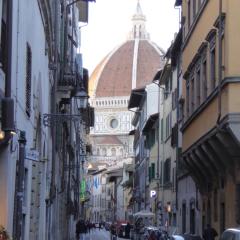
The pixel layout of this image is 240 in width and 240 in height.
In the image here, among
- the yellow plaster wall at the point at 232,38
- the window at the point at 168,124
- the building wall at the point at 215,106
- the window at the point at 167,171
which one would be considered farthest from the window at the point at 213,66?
the window at the point at 167,171

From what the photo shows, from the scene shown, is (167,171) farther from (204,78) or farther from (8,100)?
(8,100)

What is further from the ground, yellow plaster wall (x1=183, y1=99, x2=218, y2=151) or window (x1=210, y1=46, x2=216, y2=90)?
window (x1=210, y1=46, x2=216, y2=90)

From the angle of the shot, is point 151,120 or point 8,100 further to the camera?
point 151,120

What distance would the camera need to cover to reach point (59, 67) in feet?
105

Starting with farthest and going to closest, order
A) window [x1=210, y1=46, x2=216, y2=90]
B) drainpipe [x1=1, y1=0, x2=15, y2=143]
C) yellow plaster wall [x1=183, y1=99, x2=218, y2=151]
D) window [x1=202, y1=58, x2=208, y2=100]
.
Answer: window [x1=202, y1=58, x2=208, y2=100] < window [x1=210, y1=46, x2=216, y2=90] < yellow plaster wall [x1=183, y1=99, x2=218, y2=151] < drainpipe [x1=1, y1=0, x2=15, y2=143]

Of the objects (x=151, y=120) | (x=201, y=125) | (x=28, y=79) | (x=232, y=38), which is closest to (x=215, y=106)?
(x=232, y=38)

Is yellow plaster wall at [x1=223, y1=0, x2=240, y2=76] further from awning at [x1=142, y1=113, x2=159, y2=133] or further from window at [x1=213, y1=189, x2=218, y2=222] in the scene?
awning at [x1=142, y1=113, x2=159, y2=133]

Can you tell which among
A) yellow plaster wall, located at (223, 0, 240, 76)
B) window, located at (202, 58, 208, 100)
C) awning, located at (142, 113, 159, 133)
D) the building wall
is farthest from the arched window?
awning, located at (142, 113, 159, 133)

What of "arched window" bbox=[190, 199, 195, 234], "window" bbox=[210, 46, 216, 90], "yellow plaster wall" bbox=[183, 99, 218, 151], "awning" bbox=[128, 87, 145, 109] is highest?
"awning" bbox=[128, 87, 145, 109]

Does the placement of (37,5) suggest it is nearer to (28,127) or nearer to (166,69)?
(28,127)

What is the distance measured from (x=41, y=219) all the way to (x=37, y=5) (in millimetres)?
7168

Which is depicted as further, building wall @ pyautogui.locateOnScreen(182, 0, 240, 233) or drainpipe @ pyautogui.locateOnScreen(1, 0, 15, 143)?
building wall @ pyautogui.locateOnScreen(182, 0, 240, 233)

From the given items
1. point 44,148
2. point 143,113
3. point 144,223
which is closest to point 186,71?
point 44,148

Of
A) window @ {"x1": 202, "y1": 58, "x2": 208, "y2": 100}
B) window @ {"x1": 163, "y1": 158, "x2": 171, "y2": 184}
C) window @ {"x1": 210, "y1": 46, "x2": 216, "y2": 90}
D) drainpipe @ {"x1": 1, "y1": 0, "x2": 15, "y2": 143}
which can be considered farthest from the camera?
window @ {"x1": 163, "y1": 158, "x2": 171, "y2": 184}
